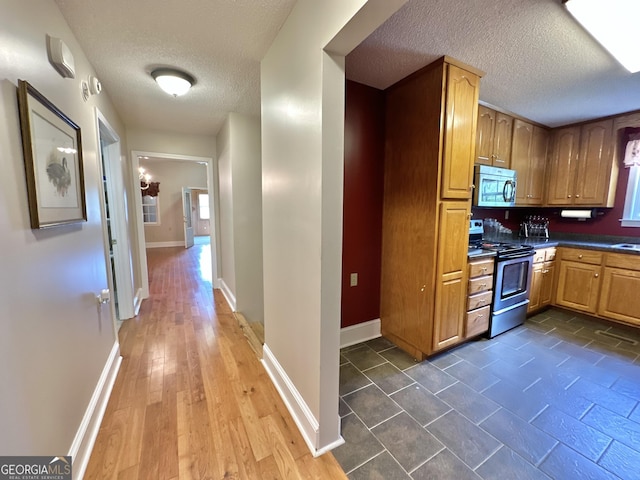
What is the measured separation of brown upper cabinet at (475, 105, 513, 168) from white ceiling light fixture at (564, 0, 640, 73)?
0.99 metres

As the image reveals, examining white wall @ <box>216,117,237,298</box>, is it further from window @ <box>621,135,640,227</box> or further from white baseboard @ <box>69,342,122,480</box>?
window @ <box>621,135,640,227</box>

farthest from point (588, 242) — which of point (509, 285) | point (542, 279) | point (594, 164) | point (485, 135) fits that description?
point (485, 135)

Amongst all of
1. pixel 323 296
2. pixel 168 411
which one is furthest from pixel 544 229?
pixel 168 411

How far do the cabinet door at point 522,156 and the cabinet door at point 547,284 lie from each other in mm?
852

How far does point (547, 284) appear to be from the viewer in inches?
130

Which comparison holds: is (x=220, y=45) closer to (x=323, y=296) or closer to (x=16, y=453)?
(x=323, y=296)

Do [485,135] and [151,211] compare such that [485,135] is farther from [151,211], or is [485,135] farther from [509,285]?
[151,211]

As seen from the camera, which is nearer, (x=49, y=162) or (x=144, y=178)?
(x=49, y=162)

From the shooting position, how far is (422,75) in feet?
6.97

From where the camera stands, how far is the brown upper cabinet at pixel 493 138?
9.07ft

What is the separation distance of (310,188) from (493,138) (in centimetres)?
258

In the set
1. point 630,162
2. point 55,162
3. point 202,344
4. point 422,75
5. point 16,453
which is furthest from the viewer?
point 630,162

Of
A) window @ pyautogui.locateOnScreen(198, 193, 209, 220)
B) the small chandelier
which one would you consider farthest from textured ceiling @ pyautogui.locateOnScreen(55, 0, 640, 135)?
window @ pyautogui.locateOnScreen(198, 193, 209, 220)

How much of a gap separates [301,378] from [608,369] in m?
2.61
